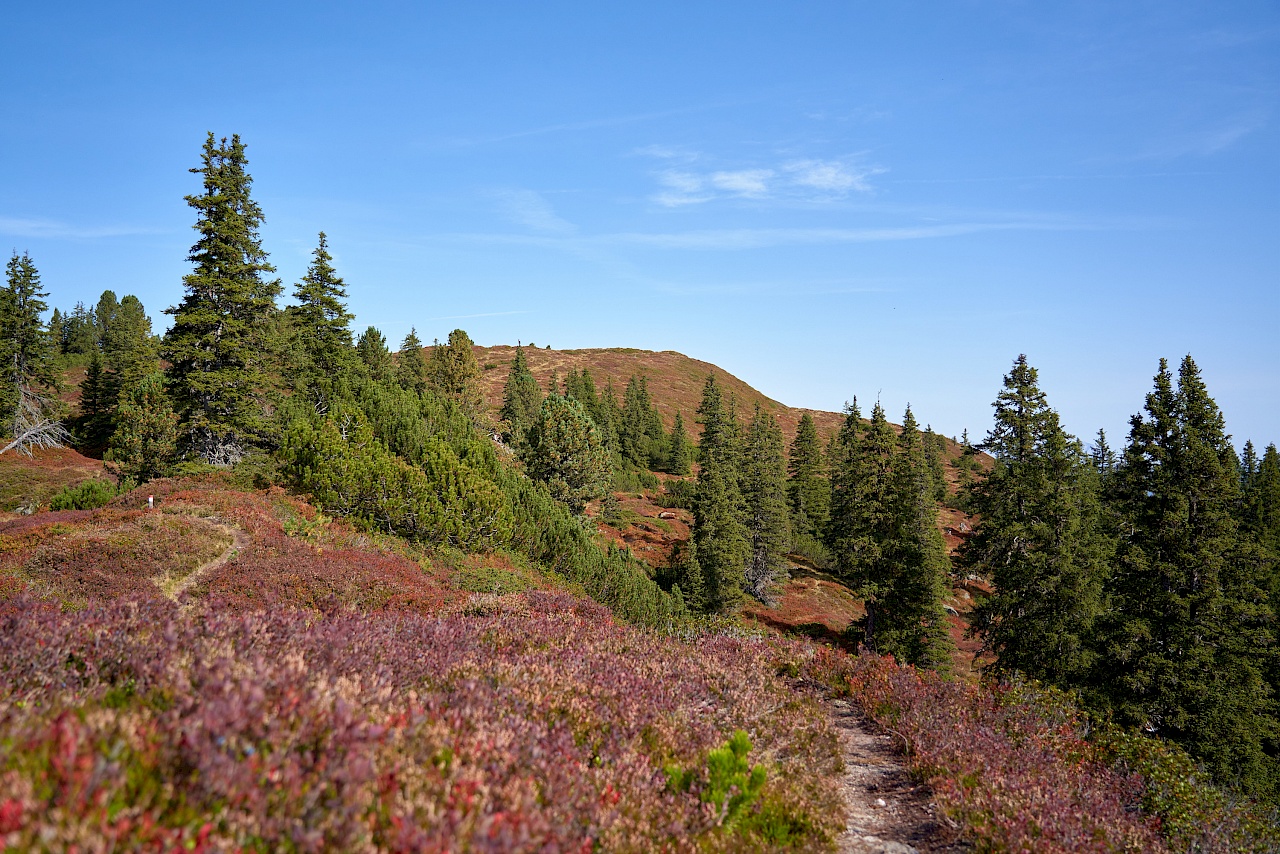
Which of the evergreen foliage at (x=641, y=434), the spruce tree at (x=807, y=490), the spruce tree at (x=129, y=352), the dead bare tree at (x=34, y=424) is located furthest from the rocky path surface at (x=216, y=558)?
the evergreen foliage at (x=641, y=434)

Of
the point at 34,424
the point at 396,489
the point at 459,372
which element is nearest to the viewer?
the point at 396,489

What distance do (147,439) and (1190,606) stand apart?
35.9 meters

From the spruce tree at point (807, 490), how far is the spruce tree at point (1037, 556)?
107 feet

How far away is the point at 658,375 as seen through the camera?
127m

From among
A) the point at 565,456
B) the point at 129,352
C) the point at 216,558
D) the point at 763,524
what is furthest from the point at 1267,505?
the point at 129,352

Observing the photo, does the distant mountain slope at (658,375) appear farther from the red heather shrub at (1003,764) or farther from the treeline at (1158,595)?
the red heather shrub at (1003,764)

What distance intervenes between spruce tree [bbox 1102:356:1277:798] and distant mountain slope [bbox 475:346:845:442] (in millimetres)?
79829

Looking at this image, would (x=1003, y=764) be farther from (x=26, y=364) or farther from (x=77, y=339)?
(x=77, y=339)

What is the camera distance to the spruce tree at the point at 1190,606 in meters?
18.7

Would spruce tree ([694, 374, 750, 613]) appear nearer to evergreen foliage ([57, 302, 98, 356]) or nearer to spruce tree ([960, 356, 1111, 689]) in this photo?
spruce tree ([960, 356, 1111, 689])

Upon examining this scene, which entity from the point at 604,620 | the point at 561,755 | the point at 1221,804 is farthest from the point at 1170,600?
the point at 561,755

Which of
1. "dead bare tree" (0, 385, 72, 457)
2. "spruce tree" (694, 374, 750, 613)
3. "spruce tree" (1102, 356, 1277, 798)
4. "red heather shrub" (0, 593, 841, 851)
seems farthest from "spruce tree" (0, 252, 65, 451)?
"spruce tree" (1102, 356, 1277, 798)

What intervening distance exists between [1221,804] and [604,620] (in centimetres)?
880

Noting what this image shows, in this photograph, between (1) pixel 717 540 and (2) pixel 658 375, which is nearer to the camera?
(1) pixel 717 540
